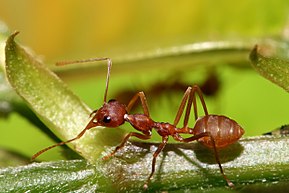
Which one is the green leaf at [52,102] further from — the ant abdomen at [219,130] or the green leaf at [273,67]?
the green leaf at [273,67]

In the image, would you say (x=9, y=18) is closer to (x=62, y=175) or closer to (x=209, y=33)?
(x=209, y=33)

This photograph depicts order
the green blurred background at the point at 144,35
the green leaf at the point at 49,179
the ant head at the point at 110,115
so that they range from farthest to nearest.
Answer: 1. the green blurred background at the point at 144,35
2. the ant head at the point at 110,115
3. the green leaf at the point at 49,179

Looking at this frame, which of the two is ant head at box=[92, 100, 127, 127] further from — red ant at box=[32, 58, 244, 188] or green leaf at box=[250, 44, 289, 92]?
green leaf at box=[250, 44, 289, 92]

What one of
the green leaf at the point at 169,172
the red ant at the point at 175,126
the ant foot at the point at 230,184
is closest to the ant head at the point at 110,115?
the red ant at the point at 175,126

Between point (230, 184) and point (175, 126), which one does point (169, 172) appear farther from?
point (175, 126)

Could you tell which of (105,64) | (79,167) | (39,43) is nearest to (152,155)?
(79,167)

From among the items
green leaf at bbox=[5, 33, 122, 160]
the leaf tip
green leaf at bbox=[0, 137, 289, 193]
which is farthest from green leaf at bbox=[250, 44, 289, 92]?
green leaf at bbox=[5, 33, 122, 160]
